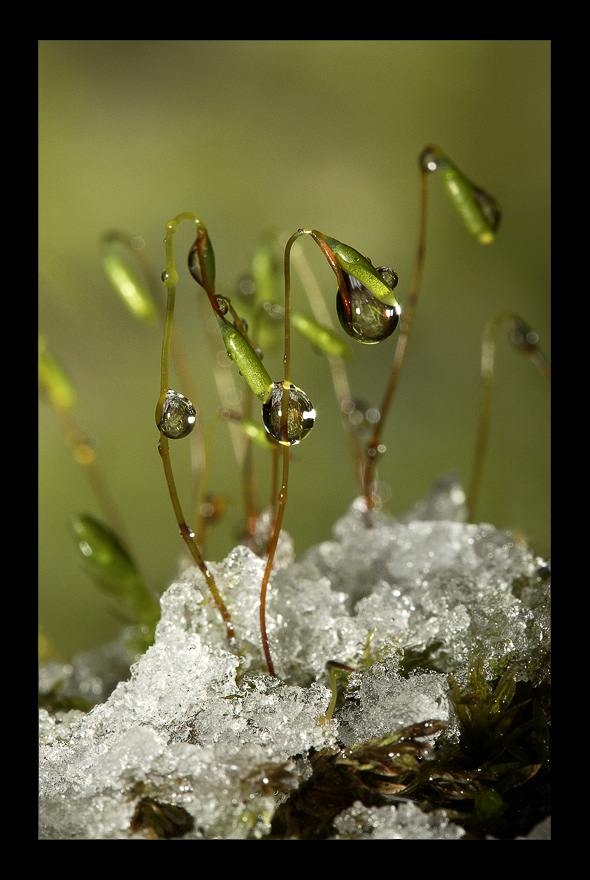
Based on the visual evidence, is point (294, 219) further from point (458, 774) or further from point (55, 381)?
point (458, 774)

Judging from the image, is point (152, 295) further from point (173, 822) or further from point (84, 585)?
point (84, 585)

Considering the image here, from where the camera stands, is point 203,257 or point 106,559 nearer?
point 203,257

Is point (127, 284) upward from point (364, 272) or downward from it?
upward

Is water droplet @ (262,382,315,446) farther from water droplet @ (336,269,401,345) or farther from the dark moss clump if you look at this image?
the dark moss clump

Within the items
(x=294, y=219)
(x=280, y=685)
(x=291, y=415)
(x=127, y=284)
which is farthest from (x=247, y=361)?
(x=294, y=219)

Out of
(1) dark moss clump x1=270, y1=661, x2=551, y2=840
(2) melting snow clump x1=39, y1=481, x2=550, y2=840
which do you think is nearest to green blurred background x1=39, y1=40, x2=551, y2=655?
(2) melting snow clump x1=39, y1=481, x2=550, y2=840

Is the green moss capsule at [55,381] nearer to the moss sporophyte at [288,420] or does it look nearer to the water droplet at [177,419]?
the moss sporophyte at [288,420]

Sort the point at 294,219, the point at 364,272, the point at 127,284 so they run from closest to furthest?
1. the point at 364,272
2. the point at 127,284
3. the point at 294,219
